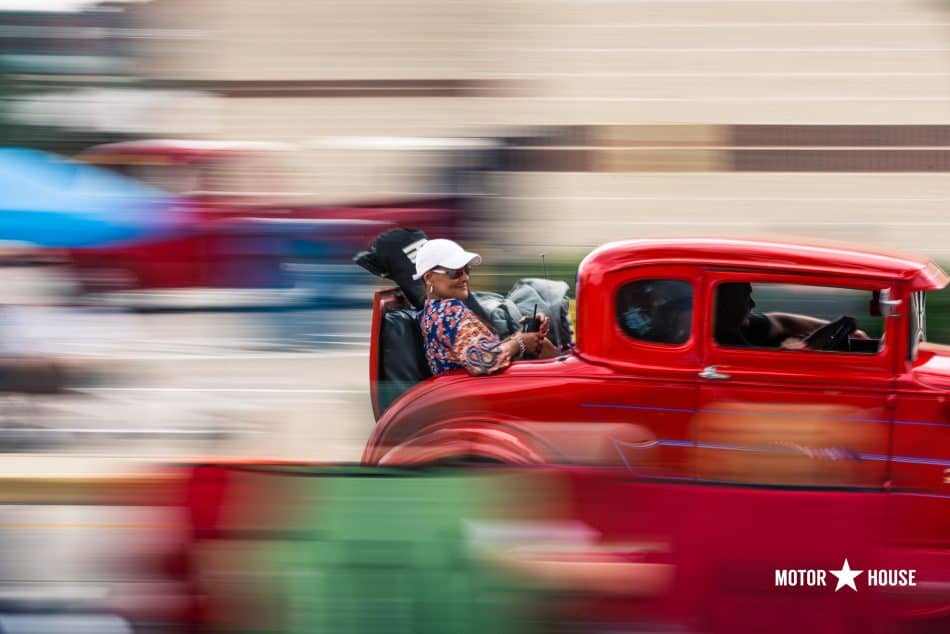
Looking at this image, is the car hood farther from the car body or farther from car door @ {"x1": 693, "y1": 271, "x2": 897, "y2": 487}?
car door @ {"x1": 693, "y1": 271, "x2": 897, "y2": 487}

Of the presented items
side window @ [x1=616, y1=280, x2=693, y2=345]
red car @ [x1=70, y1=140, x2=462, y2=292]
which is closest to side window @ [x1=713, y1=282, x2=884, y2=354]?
side window @ [x1=616, y1=280, x2=693, y2=345]

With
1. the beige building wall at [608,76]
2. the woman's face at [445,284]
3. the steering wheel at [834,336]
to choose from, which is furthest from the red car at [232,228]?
the steering wheel at [834,336]

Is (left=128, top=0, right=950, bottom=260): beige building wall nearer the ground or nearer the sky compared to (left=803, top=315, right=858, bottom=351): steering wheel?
nearer the sky

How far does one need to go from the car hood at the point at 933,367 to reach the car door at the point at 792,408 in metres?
0.12

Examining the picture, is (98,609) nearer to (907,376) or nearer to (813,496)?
(813,496)

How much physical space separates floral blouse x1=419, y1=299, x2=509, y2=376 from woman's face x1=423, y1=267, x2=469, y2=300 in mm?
36

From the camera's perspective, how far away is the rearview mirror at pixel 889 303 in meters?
3.97

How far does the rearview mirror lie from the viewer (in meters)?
3.97

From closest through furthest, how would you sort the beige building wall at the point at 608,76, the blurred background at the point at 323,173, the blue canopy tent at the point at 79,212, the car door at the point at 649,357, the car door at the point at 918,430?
the car door at the point at 918,430, the car door at the point at 649,357, the blurred background at the point at 323,173, the blue canopy tent at the point at 79,212, the beige building wall at the point at 608,76

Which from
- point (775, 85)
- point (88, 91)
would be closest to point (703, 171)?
point (775, 85)

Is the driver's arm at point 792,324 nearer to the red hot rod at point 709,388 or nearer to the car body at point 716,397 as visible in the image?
the red hot rod at point 709,388

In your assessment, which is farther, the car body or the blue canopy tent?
the blue canopy tent

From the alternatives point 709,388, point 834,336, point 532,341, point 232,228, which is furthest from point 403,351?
point 232,228

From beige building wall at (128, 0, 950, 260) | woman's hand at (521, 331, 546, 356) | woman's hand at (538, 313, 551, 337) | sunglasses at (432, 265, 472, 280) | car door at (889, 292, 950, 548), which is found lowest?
car door at (889, 292, 950, 548)
